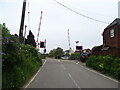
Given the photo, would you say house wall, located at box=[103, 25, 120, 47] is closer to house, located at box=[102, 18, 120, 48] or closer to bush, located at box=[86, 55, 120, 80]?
house, located at box=[102, 18, 120, 48]

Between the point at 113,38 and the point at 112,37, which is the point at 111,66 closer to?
the point at 113,38

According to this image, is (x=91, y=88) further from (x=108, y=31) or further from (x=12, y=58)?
(x=108, y=31)

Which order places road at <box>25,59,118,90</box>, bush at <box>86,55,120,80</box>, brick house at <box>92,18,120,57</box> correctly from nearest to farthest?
road at <box>25,59,118,90</box> < bush at <box>86,55,120,80</box> < brick house at <box>92,18,120,57</box>

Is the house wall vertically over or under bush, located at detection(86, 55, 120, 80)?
over

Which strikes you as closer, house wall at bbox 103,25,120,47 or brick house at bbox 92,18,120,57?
brick house at bbox 92,18,120,57

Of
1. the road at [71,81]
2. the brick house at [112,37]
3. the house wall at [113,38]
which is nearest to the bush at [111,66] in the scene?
the road at [71,81]

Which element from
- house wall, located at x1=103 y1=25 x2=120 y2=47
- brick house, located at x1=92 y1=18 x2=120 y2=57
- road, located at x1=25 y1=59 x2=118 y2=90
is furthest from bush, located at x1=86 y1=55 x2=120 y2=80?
house wall, located at x1=103 y1=25 x2=120 y2=47

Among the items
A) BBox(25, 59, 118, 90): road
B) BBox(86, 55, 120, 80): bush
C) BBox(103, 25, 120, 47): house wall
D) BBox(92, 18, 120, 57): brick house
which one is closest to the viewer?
BBox(25, 59, 118, 90): road

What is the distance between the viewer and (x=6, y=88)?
10.0 m

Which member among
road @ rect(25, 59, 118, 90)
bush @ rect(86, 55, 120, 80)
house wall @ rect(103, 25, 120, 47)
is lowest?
road @ rect(25, 59, 118, 90)

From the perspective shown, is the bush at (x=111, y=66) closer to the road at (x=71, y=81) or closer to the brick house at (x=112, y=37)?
the road at (x=71, y=81)

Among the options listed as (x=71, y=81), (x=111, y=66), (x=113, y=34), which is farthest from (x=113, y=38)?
(x=71, y=81)

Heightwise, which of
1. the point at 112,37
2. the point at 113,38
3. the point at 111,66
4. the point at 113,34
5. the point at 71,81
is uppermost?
the point at 113,34

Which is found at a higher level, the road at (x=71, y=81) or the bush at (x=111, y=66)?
the bush at (x=111, y=66)
